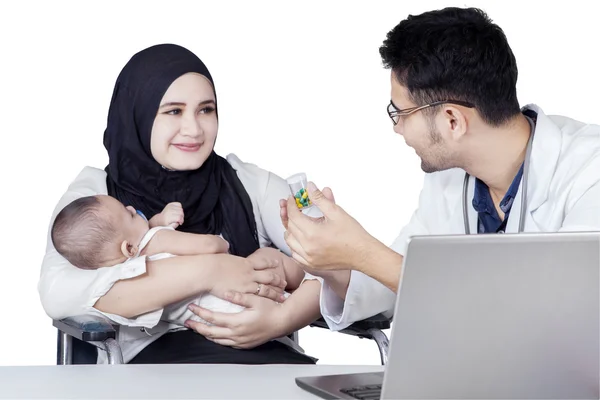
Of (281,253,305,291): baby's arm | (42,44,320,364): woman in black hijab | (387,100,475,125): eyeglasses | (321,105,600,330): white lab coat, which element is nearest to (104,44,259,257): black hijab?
(42,44,320,364): woman in black hijab

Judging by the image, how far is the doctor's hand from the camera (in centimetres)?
195

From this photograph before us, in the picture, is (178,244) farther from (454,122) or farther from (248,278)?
(454,122)

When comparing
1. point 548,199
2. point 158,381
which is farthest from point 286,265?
point 158,381

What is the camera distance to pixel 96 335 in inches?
88.3

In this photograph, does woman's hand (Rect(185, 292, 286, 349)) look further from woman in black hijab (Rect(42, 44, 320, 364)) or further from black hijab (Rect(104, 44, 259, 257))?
black hijab (Rect(104, 44, 259, 257))

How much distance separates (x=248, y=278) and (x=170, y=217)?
336mm

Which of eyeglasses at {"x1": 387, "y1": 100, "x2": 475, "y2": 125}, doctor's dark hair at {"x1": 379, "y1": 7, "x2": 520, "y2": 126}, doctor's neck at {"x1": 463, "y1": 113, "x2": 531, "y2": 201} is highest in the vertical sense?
doctor's dark hair at {"x1": 379, "y1": 7, "x2": 520, "y2": 126}

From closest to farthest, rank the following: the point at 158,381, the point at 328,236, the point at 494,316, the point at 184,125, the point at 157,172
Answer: the point at 494,316
the point at 158,381
the point at 328,236
the point at 184,125
the point at 157,172

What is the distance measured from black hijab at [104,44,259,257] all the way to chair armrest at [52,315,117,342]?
0.47 m

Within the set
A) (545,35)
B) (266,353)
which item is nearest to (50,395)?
(266,353)

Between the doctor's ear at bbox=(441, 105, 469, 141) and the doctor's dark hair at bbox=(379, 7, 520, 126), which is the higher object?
the doctor's dark hair at bbox=(379, 7, 520, 126)

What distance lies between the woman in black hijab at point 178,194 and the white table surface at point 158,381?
0.58 meters

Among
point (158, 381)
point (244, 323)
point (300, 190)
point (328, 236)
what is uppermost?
point (300, 190)

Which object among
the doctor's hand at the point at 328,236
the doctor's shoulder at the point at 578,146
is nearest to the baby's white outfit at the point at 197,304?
the doctor's hand at the point at 328,236
